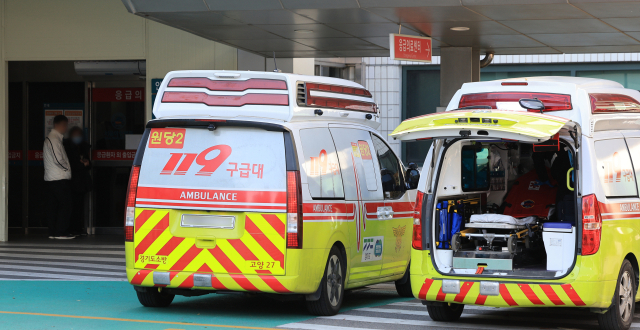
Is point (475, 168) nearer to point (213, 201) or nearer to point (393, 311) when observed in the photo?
point (393, 311)

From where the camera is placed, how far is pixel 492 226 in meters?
7.95

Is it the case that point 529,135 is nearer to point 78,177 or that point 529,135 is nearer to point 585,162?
point 585,162

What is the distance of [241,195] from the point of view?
7.91 metres

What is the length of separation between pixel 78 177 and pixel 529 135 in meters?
11.7

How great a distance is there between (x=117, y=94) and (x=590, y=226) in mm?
12037

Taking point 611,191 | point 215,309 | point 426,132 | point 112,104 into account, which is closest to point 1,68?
point 112,104

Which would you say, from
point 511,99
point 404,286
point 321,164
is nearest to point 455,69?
point 404,286

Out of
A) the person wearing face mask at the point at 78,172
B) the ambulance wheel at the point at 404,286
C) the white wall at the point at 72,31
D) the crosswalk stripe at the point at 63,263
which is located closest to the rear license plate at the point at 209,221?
the ambulance wheel at the point at 404,286

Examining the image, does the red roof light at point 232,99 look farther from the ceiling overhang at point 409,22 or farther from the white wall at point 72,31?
the white wall at point 72,31

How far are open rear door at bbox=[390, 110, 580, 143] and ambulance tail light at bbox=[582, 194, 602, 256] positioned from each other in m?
0.62

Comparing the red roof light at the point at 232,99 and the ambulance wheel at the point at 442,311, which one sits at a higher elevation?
the red roof light at the point at 232,99

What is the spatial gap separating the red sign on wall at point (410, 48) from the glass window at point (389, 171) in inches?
111

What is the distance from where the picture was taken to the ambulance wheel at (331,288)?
823 centimetres

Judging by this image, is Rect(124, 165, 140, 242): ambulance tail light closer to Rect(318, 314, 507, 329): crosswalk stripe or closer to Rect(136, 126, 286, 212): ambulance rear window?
Rect(136, 126, 286, 212): ambulance rear window
